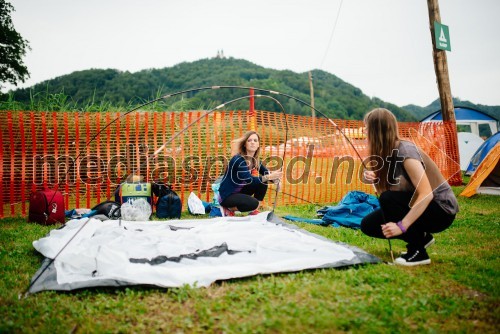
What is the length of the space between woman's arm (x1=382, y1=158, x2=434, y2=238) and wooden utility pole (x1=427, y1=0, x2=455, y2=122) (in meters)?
8.41

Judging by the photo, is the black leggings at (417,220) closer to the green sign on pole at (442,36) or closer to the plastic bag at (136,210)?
the plastic bag at (136,210)

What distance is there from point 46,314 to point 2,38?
3000 centimetres

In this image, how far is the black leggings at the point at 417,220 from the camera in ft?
9.97

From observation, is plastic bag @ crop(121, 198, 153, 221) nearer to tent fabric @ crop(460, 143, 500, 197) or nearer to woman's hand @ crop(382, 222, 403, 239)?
woman's hand @ crop(382, 222, 403, 239)

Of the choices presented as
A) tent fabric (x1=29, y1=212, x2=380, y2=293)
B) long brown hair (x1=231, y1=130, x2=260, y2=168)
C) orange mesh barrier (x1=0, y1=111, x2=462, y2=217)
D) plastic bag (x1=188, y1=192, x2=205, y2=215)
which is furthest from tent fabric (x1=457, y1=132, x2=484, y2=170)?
tent fabric (x1=29, y1=212, x2=380, y2=293)

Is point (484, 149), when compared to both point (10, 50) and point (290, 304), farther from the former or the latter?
point (10, 50)

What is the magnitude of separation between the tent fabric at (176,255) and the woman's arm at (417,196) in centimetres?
39

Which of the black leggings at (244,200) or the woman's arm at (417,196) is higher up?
the woman's arm at (417,196)

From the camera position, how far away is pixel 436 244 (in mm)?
3914

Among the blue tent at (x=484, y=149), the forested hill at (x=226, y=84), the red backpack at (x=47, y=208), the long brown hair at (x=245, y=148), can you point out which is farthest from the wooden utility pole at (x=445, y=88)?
the forested hill at (x=226, y=84)

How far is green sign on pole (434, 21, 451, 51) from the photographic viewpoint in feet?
29.0

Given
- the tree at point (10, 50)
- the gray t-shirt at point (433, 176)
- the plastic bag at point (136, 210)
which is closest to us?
the gray t-shirt at point (433, 176)

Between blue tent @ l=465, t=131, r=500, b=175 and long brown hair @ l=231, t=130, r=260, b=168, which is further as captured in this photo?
blue tent @ l=465, t=131, r=500, b=175

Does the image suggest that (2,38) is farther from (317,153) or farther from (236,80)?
(317,153)
